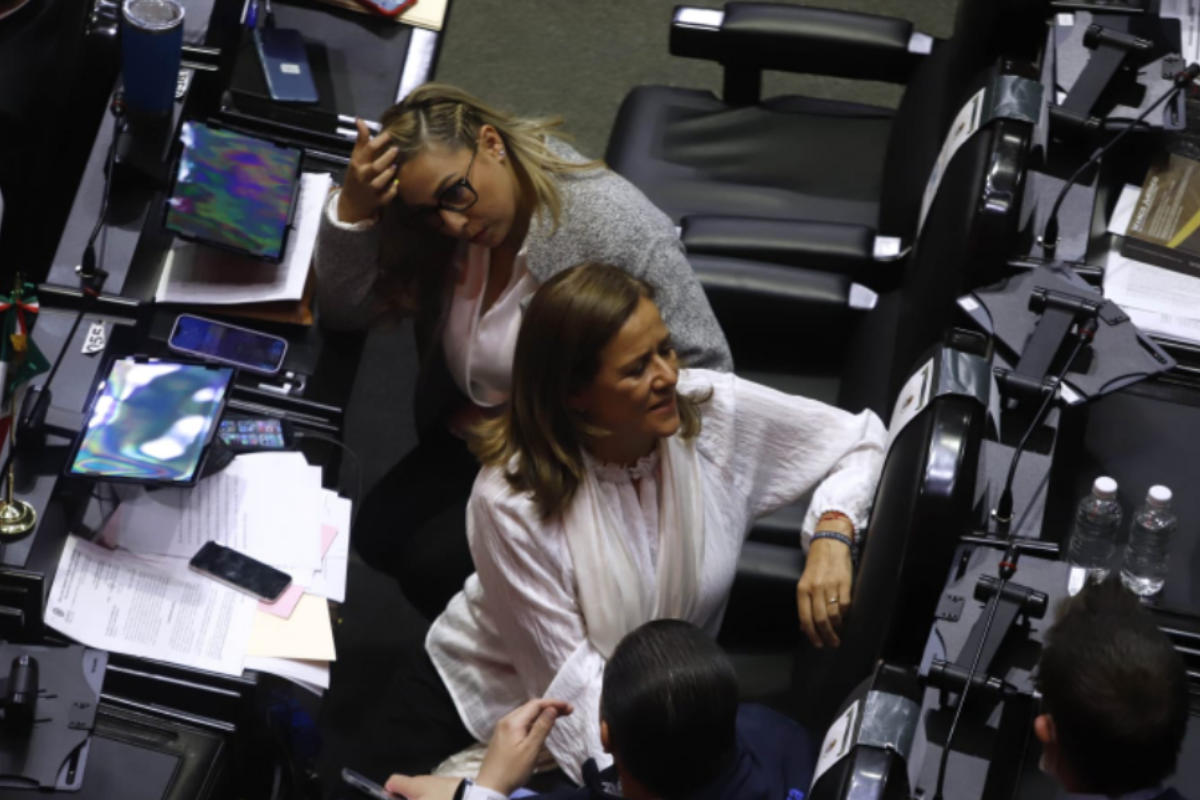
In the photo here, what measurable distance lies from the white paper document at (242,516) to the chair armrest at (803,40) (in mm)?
1242

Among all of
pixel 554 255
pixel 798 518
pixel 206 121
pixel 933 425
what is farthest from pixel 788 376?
pixel 206 121

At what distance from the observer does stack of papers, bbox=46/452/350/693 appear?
2092 mm

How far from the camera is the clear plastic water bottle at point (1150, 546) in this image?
207 cm

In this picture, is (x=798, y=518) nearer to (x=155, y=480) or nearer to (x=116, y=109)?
(x=155, y=480)

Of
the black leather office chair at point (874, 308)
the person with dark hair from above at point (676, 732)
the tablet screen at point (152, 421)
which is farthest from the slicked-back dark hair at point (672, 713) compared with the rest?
the tablet screen at point (152, 421)

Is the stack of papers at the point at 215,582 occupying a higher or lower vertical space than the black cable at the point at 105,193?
lower

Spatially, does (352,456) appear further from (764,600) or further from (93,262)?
(764,600)

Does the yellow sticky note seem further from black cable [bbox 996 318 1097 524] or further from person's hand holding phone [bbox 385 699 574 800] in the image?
black cable [bbox 996 318 1097 524]

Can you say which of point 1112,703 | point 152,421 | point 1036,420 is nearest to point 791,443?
point 1036,420

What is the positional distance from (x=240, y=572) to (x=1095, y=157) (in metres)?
1.46

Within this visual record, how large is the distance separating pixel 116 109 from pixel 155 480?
0.72 m

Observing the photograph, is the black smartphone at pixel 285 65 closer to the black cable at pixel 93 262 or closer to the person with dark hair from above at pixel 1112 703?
the black cable at pixel 93 262

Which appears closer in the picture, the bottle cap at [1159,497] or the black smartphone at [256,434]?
the bottle cap at [1159,497]

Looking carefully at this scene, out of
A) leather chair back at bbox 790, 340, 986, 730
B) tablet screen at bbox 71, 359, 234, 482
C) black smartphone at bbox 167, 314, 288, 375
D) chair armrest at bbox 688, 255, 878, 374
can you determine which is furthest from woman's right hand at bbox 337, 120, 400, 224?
leather chair back at bbox 790, 340, 986, 730
